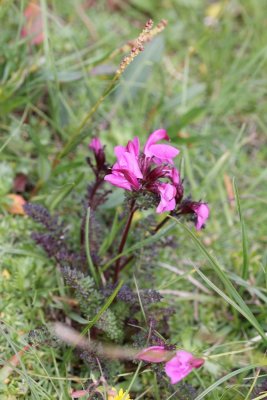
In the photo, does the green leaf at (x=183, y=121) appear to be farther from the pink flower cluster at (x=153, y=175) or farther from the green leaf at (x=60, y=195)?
the pink flower cluster at (x=153, y=175)

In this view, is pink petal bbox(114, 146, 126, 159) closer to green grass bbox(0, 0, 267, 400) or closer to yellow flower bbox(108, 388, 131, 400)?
green grass bbox(0, 0, 267, 400)

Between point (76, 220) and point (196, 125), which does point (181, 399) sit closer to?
point (76, 220)

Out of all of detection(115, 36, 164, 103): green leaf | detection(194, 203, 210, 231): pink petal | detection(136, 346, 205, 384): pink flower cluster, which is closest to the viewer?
detection(136, 346, 205, 384): pink flower cluster

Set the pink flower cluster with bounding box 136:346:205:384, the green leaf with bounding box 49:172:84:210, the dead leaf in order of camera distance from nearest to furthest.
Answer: the pink flower cluster with bounding box 136:346:205:384
the green leaf with bounding box 49:172:84:210
the dead leaf

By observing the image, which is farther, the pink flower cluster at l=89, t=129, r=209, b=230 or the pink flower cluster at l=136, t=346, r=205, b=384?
the pink flower cluster at l=89, t=129, r=209, b=230

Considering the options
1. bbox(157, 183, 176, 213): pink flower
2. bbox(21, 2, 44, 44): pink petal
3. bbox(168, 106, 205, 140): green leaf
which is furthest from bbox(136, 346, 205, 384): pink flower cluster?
bbox(21, 2, 44, 44): pink petal

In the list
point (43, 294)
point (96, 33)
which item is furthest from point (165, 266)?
point (96, 33)

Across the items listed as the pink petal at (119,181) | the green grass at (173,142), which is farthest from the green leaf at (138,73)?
the pink petal at (119,181)

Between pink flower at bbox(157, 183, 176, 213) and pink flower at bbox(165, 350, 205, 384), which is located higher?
pink flower at bbox(157, 183, 176, 213)
